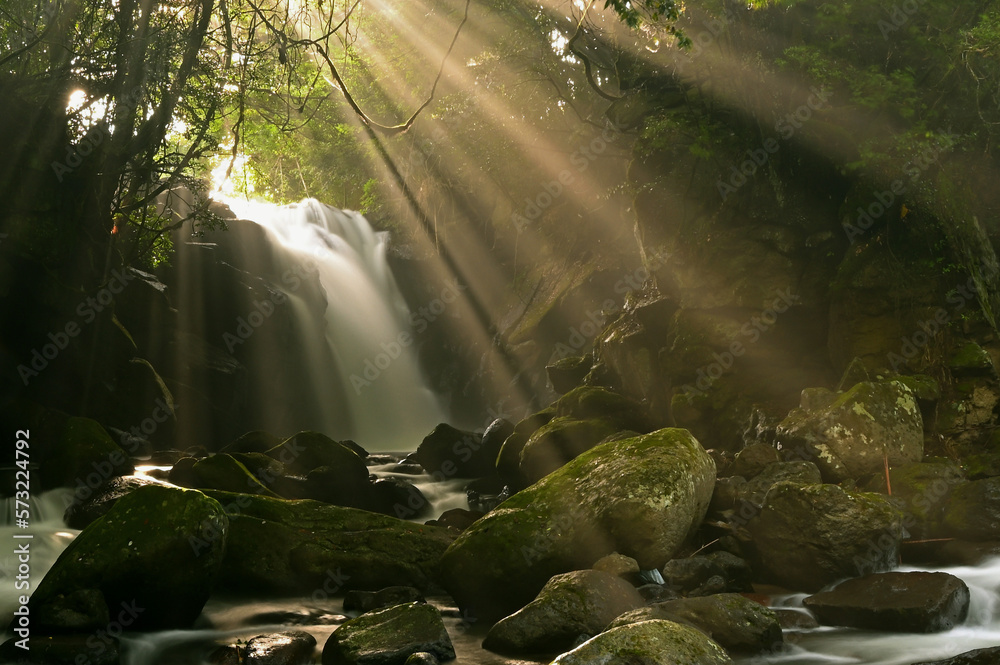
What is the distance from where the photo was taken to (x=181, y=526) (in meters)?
5.63

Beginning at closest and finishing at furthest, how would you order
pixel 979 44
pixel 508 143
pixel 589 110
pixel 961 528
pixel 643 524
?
pixel 643 524, pixel 961 528, pixel 979 44, pixel 589 110, pixel 508 143

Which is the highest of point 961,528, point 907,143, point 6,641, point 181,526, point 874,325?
point 907,143

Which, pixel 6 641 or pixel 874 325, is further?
pixel 874 325

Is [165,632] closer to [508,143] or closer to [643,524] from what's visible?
[643,524]

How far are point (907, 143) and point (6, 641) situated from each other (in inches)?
480

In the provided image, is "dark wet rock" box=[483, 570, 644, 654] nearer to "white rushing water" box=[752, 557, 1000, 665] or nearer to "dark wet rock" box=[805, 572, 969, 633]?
"white rushing water" box=[752, 557, 1000, 665]

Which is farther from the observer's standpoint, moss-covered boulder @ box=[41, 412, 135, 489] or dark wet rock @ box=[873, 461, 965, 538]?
moss-covered boulder @ box=[41, 412, 135, 489]

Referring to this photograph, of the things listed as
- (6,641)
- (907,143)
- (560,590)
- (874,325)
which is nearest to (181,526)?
(6,641)

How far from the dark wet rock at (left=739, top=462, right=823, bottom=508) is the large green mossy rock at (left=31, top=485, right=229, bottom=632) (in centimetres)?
591

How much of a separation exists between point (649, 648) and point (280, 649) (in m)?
A: 2.88

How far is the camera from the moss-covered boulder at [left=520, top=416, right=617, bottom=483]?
37.8 feet

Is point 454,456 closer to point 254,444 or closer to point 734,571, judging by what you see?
point 254,444

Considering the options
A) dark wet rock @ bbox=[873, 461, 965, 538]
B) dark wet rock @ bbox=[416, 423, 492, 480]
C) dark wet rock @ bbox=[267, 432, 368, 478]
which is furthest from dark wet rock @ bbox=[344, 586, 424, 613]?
dark wet rock @ bbox=[416, 423, 492, 480]

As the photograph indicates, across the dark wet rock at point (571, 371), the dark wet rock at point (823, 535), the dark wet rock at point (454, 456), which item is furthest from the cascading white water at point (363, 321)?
the dark wet rock at point (823, 535)
